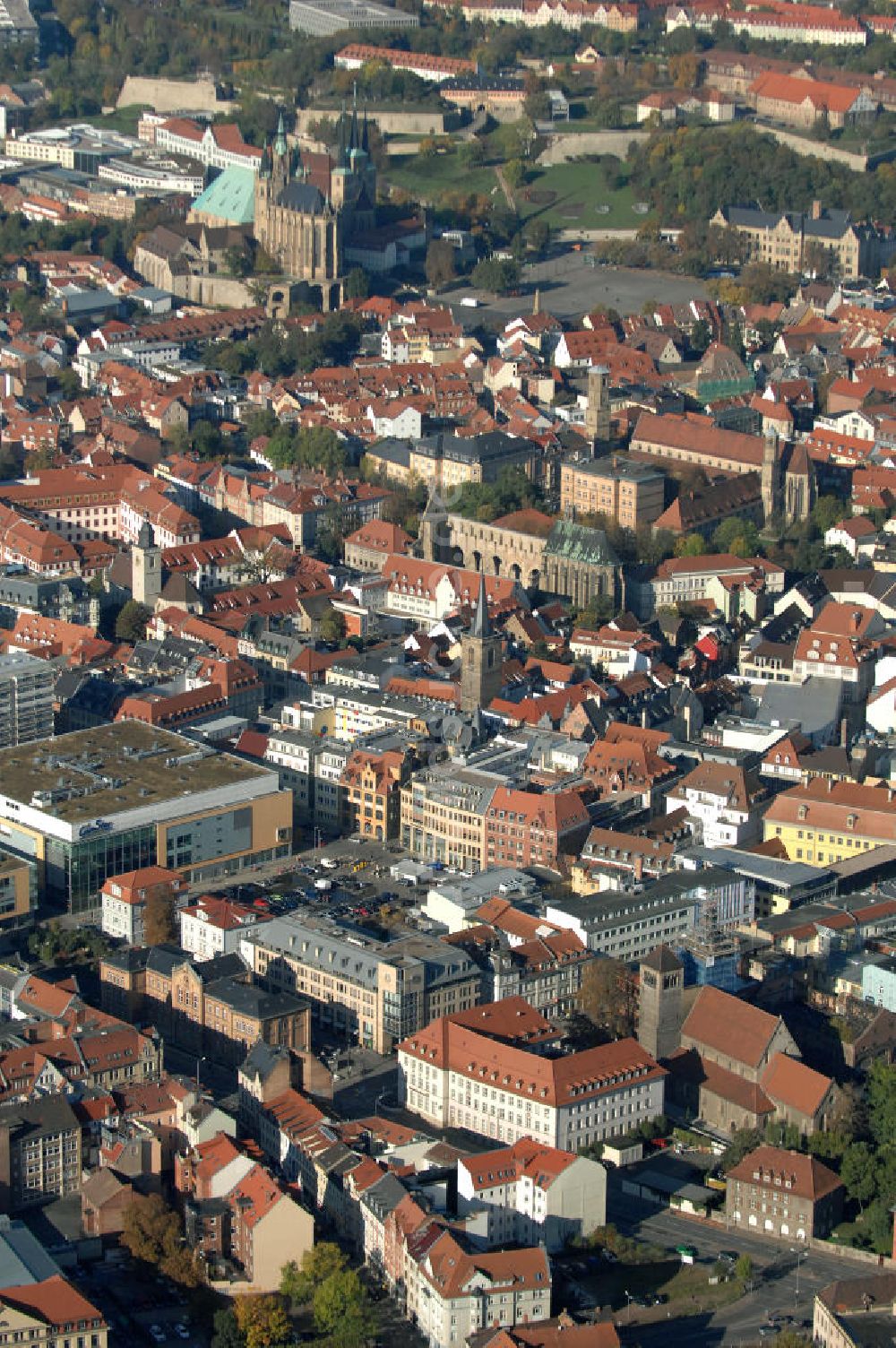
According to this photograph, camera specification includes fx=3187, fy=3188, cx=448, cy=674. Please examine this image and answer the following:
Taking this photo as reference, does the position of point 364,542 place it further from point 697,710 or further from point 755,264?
point 755,264

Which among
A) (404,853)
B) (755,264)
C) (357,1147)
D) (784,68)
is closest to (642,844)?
(404,853)

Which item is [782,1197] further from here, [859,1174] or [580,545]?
[580,545]

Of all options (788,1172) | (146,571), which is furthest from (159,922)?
(146,571)

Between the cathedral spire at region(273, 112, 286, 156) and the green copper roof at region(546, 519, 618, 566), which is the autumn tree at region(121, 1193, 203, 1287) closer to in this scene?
the green copper roof at region(546, 519, 618, 566)

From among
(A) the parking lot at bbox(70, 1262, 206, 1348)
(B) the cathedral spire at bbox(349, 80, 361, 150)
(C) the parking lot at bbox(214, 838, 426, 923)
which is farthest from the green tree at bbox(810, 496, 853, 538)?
(A) the parking lot at bbox(70, 1262, 206, 1348)

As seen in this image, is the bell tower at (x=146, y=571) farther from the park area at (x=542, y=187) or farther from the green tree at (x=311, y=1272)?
the park area at (x=542, y=187)

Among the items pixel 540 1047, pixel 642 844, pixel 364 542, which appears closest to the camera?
pixel 540 1047
